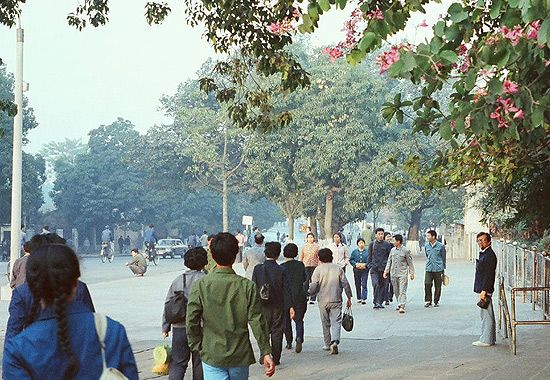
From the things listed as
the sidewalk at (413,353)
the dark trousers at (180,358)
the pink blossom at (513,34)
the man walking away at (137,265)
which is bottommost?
Result: the sidewalk at (413,353)

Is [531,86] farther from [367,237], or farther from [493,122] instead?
[367,237]

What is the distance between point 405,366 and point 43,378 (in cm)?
929

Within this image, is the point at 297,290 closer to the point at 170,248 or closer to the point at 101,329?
the point at 101,329

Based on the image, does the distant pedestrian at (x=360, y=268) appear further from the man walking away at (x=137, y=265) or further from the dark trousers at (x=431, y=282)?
the man walking away at (x=137, y=265)

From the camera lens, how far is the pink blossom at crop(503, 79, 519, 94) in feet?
23.3

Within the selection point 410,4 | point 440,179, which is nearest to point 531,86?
point 410,4

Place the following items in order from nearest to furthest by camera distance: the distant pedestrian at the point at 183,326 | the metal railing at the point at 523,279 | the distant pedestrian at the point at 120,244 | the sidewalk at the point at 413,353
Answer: the distant pedestrian at the point at 183,326
the sidewalk at the point at 413,353
the metal railing at the point at 523,279
the distant pedestrian at the point at 120,244

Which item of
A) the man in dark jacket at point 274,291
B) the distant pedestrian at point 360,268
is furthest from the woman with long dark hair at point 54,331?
the distant pedestrian at point 360,268

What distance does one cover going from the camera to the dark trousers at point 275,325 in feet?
42.2

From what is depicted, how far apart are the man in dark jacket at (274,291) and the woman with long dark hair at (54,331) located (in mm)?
8679

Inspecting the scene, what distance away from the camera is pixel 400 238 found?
20.8 meters

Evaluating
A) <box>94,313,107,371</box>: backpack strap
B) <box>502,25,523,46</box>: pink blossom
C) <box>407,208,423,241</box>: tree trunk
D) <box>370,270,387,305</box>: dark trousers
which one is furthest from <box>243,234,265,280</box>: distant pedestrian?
<box>407,208,423,241</box>: tree trunk

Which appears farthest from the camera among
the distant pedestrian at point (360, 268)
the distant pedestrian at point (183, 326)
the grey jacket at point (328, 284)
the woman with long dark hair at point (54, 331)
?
the distant pedestrian at point (360, 268)

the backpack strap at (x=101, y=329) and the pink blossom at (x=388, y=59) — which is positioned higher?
the pink blossom at (x=388, y=59)
